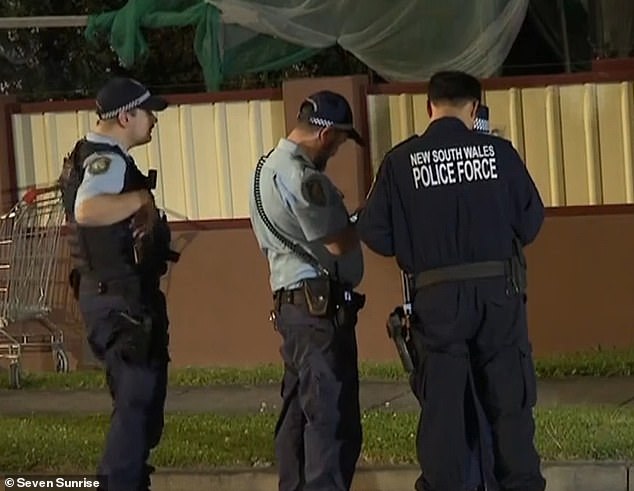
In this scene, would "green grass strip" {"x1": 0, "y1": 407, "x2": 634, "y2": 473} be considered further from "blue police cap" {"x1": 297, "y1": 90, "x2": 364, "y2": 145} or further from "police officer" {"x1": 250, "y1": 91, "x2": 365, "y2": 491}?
"blue police cap" {"x1": 297, "y1": 90, "x2": 364, "y2": 145}

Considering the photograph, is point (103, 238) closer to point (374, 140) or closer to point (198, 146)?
point (374, 140)

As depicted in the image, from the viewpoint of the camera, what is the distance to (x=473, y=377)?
5.89 m

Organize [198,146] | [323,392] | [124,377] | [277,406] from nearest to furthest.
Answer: [323,392] < [124,377] < [277,406] < [198,146]

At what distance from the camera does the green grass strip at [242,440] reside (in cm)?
700

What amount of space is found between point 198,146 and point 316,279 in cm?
457

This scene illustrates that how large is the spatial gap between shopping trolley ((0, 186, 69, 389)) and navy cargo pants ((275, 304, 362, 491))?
464cm

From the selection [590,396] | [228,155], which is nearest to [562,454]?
[590,396]

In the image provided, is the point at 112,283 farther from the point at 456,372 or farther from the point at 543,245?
the point at 543,245

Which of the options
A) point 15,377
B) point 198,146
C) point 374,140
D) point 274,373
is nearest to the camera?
point 274,373

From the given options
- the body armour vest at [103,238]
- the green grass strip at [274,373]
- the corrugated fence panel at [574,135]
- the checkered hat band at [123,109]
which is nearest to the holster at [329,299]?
the body armour vest at [103,238]

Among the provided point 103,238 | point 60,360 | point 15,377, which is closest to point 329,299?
point 103,238

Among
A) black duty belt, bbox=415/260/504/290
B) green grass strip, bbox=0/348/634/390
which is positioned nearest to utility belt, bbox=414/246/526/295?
black duty belt, bbox=415/260/504/290

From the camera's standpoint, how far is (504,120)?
980cm

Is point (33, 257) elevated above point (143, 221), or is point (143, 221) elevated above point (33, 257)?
point (143, 221)
